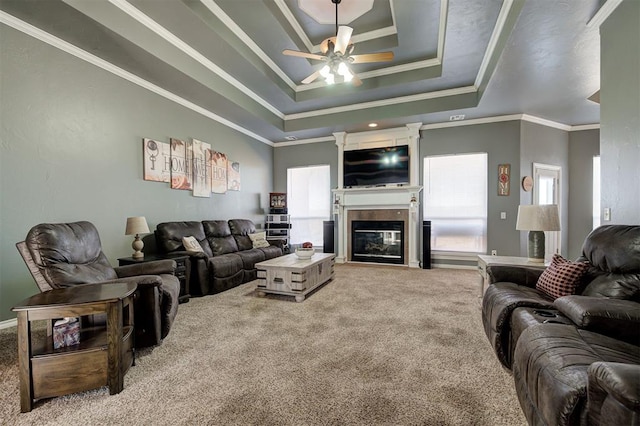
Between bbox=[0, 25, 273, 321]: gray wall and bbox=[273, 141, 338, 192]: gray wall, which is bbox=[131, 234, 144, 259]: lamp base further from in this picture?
bbox=[273, 141, 338, 192]: gray wall

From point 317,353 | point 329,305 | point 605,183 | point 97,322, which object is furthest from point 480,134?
point 97,322

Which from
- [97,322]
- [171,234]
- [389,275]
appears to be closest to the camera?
[97,322]

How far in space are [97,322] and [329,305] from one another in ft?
7.01

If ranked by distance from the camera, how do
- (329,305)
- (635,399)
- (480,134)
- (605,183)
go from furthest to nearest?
(480,134)
(329,305)
(605,183)
(635,399)

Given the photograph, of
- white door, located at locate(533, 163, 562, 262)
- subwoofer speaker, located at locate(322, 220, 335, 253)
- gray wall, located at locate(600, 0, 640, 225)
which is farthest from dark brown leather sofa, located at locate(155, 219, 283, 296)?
white door, located at locate(533, 163, 562, 262)

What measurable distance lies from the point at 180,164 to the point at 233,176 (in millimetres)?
1262

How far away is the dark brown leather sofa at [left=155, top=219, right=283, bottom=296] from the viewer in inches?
142

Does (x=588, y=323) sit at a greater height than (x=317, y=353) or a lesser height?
greater

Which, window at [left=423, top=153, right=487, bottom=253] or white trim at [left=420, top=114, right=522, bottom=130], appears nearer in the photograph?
white trim at [left=420, top=114, right=522, bottom=130]

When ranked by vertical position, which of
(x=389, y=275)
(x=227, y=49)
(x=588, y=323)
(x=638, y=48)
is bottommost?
(x=389, y=275)

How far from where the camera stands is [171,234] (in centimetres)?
383

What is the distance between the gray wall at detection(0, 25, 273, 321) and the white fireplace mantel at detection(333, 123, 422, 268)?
326 centimetres

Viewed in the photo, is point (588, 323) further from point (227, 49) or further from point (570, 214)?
point (570, 214)

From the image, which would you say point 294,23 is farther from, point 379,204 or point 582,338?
point 582,338
